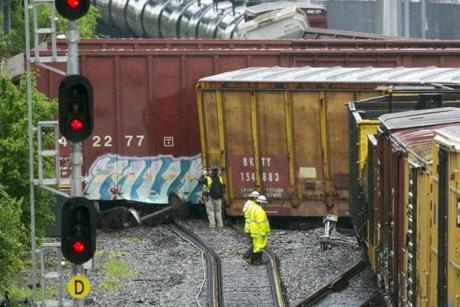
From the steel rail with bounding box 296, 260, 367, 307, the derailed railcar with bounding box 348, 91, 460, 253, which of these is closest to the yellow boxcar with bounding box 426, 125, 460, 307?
the derailed railcar with bounding box 348, 91, 460, 253

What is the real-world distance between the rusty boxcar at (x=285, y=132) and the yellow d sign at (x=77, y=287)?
12.6 meters

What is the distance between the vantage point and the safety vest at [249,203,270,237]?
19.8 m

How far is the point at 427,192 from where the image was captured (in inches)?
414

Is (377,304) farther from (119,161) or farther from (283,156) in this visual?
(119,161)

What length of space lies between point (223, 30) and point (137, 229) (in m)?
21.9

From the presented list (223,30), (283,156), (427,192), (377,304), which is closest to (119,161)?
(283,156)

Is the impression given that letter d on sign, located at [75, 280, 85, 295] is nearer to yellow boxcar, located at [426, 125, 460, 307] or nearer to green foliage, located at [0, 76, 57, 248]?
yellow boxcar, located at [426, 125, 460, 307]

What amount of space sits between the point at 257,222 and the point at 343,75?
5431 millimetres

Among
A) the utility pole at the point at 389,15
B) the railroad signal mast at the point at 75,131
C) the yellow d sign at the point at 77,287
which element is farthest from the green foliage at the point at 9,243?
the utility pole at the point at 389,15

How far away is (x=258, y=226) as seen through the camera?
19953mm

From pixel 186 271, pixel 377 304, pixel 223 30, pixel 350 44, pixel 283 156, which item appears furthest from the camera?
pixel 223 30

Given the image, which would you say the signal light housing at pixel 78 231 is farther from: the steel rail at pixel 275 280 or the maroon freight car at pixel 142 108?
the maroon freight car at pixel 142 108

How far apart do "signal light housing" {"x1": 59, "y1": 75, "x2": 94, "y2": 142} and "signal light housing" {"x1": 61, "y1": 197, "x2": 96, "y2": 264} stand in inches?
21.6

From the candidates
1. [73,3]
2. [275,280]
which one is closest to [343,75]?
[275,280]
